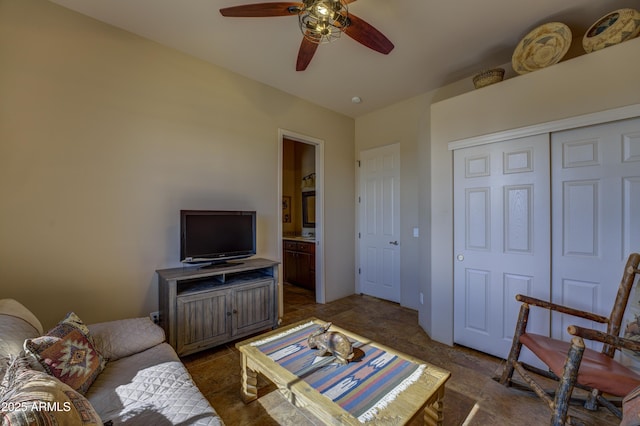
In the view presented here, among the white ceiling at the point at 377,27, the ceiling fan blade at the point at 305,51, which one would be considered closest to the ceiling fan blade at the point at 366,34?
the ceiling fan blade at the point at 305,51

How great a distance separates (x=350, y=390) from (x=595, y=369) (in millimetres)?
1447

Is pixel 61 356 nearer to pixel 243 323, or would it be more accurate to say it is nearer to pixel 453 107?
pixel 243 323

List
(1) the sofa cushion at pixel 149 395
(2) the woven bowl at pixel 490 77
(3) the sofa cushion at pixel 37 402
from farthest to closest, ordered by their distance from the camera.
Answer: (2) the woven bowl at pixel 490 77, (1) the sofa cushion at pixel 149 395, (3) the sofa cushion at pixel 37 402

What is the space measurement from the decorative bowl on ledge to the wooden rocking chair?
1.60m

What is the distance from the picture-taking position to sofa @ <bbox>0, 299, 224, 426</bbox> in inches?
33.4

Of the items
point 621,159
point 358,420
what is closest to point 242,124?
point 358,420

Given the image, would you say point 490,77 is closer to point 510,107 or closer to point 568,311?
point 510,107

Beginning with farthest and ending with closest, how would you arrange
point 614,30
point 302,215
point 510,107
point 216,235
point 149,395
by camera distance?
point 302,215 < point 216,235 < point 510,107 < point 614,30 < point 149,395

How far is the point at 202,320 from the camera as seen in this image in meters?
2.42

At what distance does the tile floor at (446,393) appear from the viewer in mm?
1710

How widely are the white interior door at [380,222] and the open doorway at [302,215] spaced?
809 millimetres

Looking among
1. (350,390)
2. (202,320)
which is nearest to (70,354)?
(202,320)

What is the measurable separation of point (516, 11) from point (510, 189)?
147cm

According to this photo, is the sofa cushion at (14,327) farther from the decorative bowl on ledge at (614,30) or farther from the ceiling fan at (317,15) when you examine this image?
the decorative bowl on ledge at (614,30)
